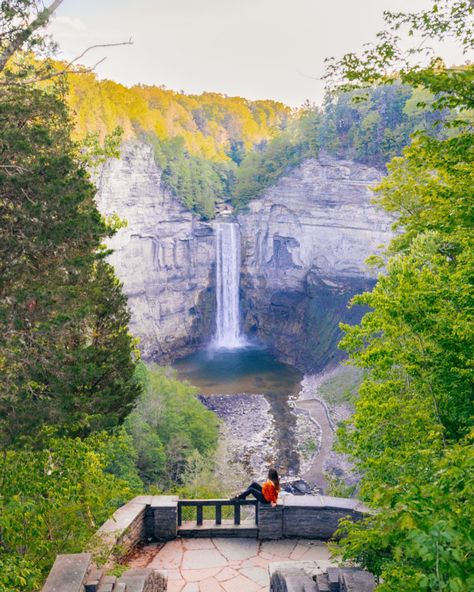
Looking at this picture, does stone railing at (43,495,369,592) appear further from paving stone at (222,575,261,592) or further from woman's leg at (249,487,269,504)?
paving stone at (222,575,261,592)

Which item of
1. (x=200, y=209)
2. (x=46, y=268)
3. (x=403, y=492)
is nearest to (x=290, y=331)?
(x=200, y=209)

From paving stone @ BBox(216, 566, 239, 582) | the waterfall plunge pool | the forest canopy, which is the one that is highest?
the forest canopy

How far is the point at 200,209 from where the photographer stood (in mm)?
52781

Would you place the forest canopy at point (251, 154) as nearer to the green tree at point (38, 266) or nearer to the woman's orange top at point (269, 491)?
the green tree at point (38, 266)

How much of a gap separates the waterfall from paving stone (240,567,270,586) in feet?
149

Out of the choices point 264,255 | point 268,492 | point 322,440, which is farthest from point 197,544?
point 264,255

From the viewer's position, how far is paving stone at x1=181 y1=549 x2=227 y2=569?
7910 mm

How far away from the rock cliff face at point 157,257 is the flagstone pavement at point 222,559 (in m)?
36.6

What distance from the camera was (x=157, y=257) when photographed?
161ft

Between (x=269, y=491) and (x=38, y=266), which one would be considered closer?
(x=269, y=491)

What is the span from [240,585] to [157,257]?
4322cm

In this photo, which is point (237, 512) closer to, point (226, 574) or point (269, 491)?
point (269, 491)

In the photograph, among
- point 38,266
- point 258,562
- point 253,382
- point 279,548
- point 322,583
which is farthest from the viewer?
point 253,382

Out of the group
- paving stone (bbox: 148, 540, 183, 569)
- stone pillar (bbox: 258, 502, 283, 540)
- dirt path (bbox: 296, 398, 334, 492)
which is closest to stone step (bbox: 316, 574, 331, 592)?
stone pillar (bbox: 258, 502, 283, 540)
